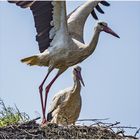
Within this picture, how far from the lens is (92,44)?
15719 mm

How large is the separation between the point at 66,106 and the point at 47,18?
1189mm

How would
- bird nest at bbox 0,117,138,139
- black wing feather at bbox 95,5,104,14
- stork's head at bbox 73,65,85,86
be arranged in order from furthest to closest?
1. black wing feather at bbox 95,5,104,14
2. stork's head at bbox 73,65,85,86
3. bird nest at bbox 0,117,138,139

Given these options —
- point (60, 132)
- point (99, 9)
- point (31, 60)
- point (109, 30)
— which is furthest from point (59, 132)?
point (99, 9)

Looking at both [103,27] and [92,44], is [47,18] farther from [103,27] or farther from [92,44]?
[103,27]

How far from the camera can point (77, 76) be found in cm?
1619

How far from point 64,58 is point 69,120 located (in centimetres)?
91

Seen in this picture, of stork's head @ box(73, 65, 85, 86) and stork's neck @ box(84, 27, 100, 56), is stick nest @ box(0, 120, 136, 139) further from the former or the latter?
stork's head @ box(73, 65, 85, 86)

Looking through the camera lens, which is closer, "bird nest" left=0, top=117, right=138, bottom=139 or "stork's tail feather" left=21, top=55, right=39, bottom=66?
"bird nest" left=0, top=117, right=138, bottom=139

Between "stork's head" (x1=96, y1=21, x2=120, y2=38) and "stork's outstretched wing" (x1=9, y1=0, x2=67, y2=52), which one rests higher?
"stork's outstretched wing" (x1=9, y1=0, x2=67, y2=52)

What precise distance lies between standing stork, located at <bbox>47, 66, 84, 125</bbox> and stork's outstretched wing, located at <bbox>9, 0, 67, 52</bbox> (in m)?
0.69

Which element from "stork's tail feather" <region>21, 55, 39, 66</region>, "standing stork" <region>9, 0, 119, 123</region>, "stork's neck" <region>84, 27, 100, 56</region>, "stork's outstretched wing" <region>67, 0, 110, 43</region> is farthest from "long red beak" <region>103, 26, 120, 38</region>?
"stork's tail feather" <region>21, 55, 39, 66</region>

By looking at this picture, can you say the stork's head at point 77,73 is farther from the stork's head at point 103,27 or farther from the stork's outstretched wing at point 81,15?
the stork's head at point 103,27

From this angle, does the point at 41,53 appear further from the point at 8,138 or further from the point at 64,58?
the point at 8,138

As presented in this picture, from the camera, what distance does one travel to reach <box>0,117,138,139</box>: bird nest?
12727 mm
